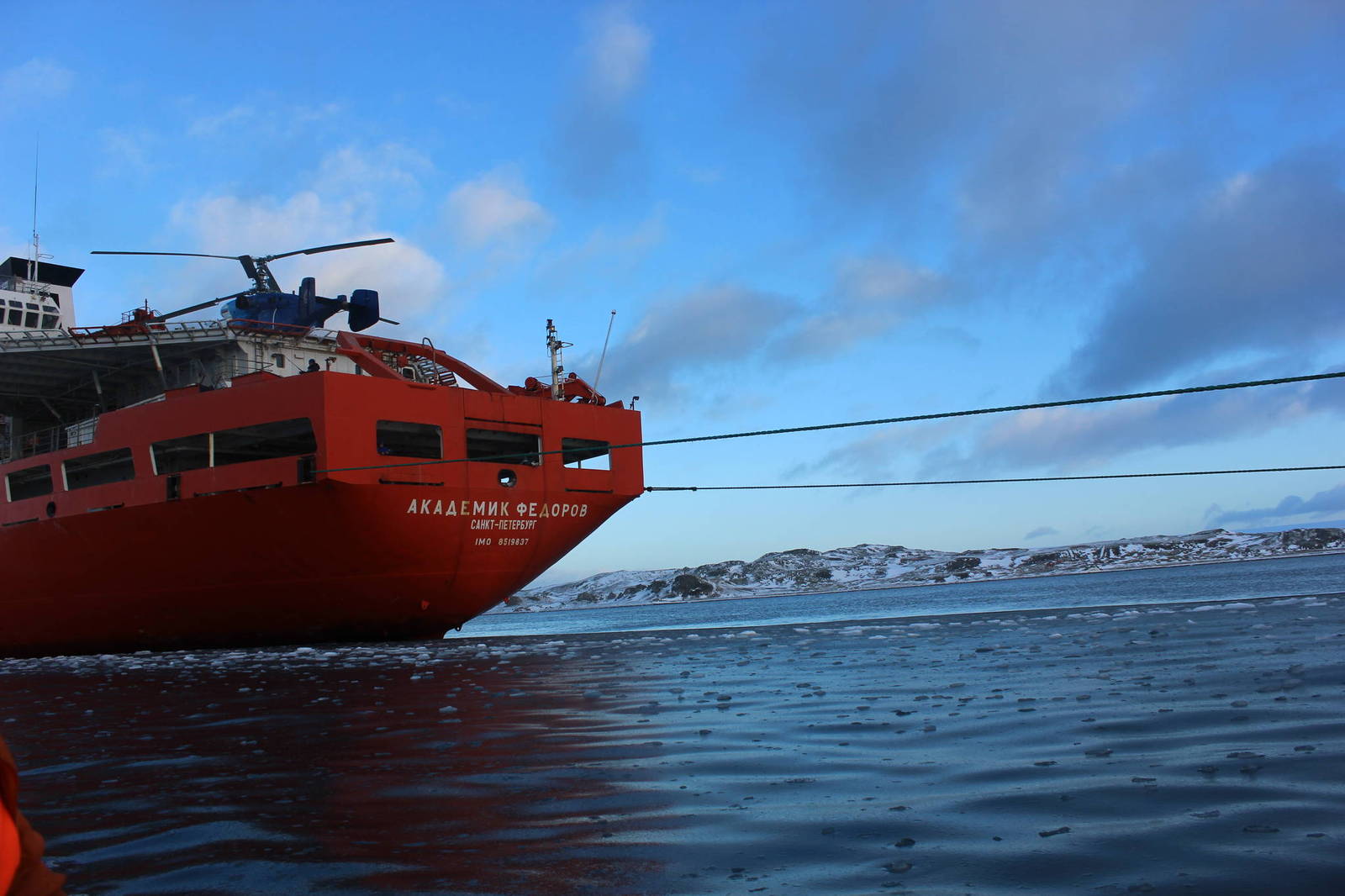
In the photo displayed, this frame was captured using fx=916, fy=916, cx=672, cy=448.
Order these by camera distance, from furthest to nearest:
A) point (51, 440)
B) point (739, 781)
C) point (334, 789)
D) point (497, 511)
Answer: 1. point (51, 440)
2. point (497, 511)
3. point (334, 789)
4. point (739, 781)

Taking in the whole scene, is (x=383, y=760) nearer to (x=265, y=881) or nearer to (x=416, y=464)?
(x=265, y=881)

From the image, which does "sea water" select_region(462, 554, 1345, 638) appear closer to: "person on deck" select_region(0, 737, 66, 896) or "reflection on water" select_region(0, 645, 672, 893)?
"reflection on water" select_region(0, 645, 672, 893)

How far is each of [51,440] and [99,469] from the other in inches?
95.5

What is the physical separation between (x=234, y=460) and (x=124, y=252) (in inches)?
227

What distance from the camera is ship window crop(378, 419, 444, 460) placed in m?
16.9

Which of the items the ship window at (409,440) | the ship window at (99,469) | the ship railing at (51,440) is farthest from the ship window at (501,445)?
the ship railing at (51,440)

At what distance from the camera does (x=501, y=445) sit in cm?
1919

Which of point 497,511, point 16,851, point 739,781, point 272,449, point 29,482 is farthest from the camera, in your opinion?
point 29,482

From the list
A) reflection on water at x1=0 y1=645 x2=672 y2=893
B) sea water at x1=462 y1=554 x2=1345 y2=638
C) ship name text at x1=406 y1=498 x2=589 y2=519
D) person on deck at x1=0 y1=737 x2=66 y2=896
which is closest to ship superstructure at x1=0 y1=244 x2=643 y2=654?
ship name text at x1=406 y1=498 x2=589 y2=519

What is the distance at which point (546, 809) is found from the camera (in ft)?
14.5

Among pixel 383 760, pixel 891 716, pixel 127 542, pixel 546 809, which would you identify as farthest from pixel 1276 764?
pixel 127 542

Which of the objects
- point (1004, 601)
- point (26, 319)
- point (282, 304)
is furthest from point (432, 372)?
point (1004, 601)

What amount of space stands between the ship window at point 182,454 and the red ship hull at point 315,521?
6.2 inches

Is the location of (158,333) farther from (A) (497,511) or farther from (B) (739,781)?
(B) (739,781)
